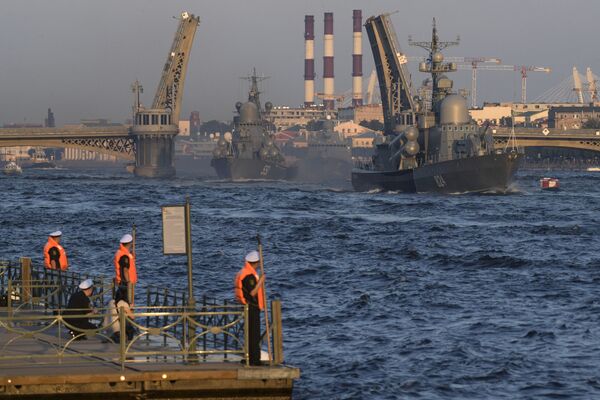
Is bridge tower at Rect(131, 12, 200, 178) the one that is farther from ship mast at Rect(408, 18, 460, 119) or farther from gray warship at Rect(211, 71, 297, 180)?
ship mast at Rect(408, 18, 460, 119)

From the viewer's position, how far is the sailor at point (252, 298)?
18781 millimetres

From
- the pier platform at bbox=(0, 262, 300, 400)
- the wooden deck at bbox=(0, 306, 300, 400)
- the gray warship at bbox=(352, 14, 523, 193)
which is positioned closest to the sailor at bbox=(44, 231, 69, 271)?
the pier platform at bbox=(0, 262, 300, 400)

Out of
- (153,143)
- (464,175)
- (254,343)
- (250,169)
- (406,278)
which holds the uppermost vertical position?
(153,143)

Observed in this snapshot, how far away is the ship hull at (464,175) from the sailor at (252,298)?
8198 centimetres

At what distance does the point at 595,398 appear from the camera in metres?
22.7

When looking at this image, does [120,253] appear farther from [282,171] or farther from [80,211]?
[282,171]

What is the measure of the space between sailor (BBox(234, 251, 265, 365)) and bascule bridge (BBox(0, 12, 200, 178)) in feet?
494

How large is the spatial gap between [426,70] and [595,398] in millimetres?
96756

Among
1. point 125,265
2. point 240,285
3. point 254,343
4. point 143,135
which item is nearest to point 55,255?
point 125,265

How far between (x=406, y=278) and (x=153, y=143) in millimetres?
146403

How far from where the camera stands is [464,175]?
10212cm

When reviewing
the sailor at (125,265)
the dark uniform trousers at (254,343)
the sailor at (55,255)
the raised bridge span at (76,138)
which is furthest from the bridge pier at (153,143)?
the dark uniform trousers at (254,343)

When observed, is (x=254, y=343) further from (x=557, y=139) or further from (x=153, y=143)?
(x=153, y=143)

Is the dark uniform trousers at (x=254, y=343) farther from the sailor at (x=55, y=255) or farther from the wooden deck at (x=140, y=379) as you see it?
the sailor at (x=55, y=255)
